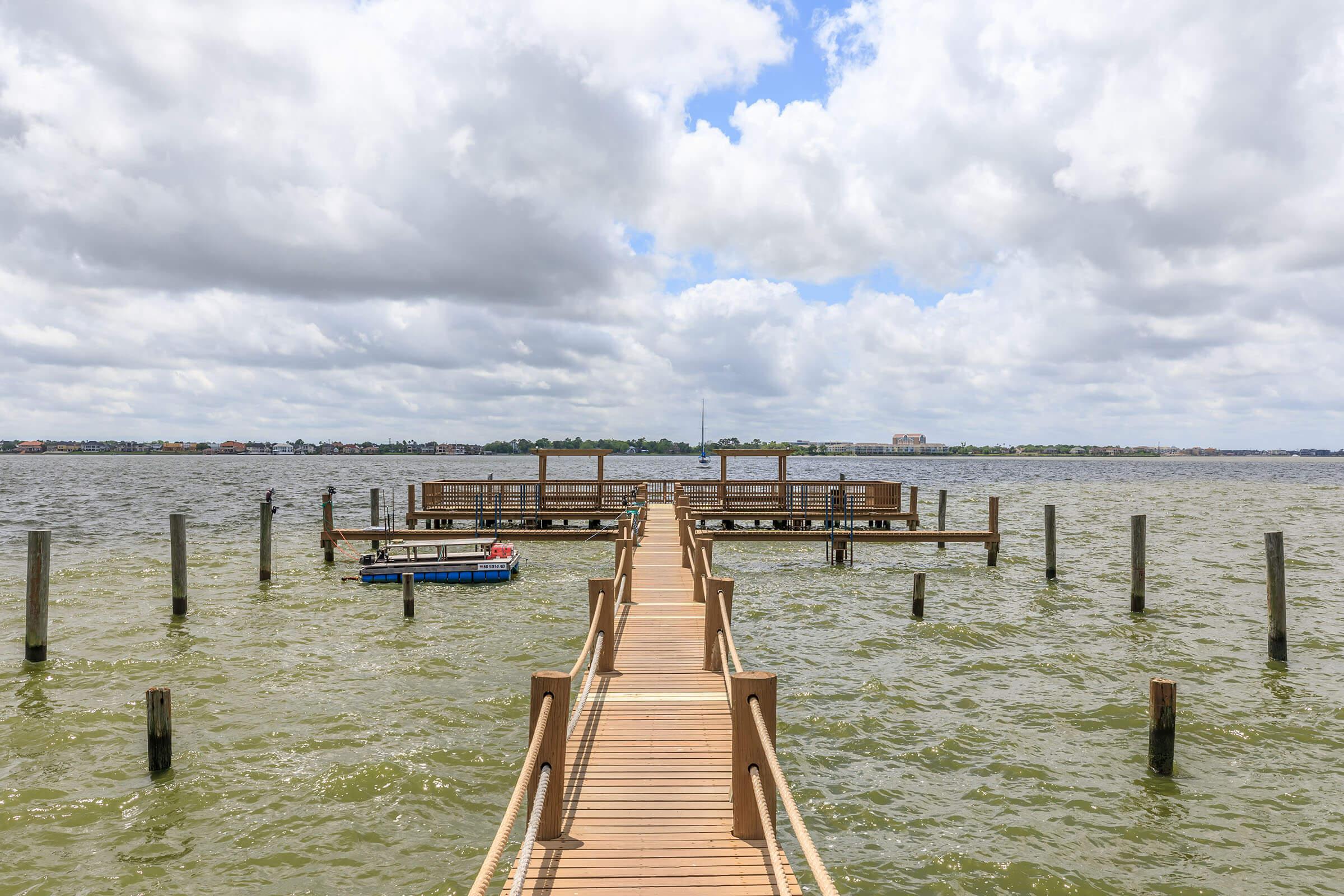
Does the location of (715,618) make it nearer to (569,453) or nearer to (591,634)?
(591,634)

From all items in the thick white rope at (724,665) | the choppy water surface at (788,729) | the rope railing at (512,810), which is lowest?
the choppy water surface at (788,729)

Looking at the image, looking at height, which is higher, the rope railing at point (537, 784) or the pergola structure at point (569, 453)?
the pergola structure at point (569, 453)

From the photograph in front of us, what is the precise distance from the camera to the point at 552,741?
6.05m

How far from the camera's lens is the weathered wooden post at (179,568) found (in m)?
19.3

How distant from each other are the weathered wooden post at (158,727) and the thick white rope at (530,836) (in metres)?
6.93

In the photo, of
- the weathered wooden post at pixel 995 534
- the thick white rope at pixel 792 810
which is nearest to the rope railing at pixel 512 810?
the thick white rope at pixel 792 810

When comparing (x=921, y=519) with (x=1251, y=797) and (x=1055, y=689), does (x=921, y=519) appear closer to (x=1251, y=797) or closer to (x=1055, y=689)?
(x=1055, y=689)

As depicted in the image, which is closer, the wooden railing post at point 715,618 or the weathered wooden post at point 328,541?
the wooden railing post at point 715,618

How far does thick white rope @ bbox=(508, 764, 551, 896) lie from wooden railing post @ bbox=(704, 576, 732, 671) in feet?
15.0

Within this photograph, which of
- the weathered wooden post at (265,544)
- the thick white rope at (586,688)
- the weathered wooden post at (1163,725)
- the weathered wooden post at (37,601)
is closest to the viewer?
the thick white rope at (586,688)

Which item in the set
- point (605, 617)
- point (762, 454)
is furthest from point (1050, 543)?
point (605, 617)

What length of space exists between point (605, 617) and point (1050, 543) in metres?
20.7

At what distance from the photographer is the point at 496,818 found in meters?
9.15

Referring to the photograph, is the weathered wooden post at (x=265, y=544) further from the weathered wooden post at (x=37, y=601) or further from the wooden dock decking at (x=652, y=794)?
the wooden dock decking at (x=652, y=794)
